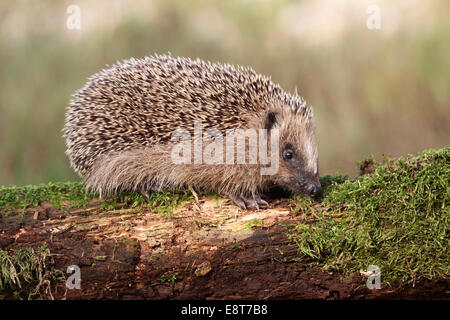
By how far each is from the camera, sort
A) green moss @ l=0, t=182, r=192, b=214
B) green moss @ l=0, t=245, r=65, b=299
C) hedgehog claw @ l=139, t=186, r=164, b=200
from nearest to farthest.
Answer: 1. green moss @ l=0, t=245, r=65, b=299
2. green moss @ l=0, t=182, r=192, b=214
3. hedgehog claw @ l=139, t=186, r=164, b=200

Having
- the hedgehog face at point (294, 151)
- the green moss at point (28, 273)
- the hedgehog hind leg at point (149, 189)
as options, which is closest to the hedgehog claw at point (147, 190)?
the hedgehog hind leg at point (149, 189)

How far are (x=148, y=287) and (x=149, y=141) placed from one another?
149cm

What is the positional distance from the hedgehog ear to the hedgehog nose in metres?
0.78

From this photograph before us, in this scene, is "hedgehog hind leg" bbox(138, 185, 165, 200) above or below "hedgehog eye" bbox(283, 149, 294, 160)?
below

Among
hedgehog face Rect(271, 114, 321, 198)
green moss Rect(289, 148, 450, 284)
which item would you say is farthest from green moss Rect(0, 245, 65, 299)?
hedgehog face Rect(271, 114, 321, 198)

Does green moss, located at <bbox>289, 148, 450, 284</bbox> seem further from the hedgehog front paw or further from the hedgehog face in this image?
the hedgehog face

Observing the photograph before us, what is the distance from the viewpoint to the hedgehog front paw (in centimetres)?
434

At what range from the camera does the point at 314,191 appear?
4.36 m

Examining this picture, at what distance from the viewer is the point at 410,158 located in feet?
13.6

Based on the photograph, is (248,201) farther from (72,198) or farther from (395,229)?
(72,198)

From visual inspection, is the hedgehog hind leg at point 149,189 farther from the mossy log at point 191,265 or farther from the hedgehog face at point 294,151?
the hedgehog face at point 294,151

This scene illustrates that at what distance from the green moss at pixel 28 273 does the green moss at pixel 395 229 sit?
1998 mm

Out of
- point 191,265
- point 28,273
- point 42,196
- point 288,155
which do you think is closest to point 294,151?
point 288,155

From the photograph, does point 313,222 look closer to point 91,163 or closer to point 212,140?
point 212,140
